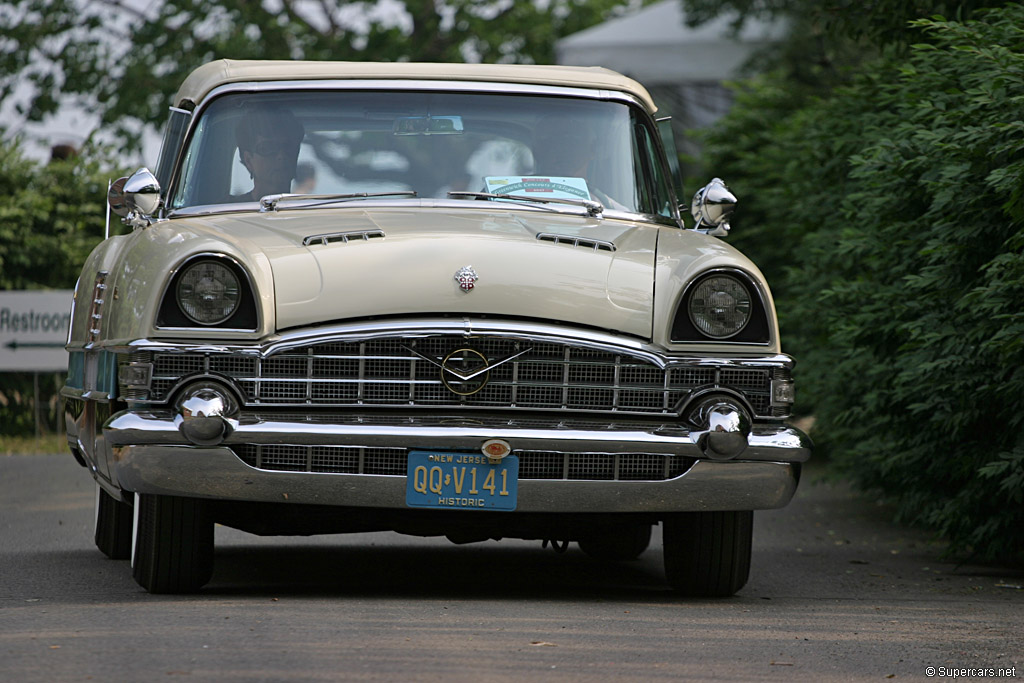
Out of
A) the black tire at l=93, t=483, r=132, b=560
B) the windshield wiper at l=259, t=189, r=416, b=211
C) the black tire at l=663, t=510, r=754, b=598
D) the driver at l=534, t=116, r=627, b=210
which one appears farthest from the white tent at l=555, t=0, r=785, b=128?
the black tire at l=663, t=510, r=754, b=598

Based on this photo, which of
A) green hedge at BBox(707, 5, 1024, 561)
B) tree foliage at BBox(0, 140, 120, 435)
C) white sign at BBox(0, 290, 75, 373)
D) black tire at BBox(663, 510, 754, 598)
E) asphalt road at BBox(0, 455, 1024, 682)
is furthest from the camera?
tree foliage at BBox(0, 140, 120, 435)

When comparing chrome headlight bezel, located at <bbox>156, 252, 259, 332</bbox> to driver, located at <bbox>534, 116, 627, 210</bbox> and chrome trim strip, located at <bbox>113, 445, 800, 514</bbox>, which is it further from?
driver, located at <bbox>534, 116, 627, 210</bbox>

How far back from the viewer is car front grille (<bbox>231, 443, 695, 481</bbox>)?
4.94 m

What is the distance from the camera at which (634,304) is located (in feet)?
16.8

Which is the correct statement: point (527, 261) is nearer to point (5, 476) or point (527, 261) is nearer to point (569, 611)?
point (569, 611)

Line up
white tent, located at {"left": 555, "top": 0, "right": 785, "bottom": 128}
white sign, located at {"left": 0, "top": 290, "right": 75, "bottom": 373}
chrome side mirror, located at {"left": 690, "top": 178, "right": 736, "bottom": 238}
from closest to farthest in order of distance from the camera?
chrome side mirror, located at {"left": 690, "top": 178, "right": 736, "bottom": 238} → white sign, located at {"left": 0, "top": 290, "right": 75, "bottom": 373} → white tent, located at {"left": 555, "top": 0, "right": 785, "bottom": 128}

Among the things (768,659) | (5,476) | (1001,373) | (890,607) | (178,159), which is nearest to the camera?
(768,659)

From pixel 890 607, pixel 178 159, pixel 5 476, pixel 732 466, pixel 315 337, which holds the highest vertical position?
pixel 178 159

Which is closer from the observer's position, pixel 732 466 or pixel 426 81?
pixel 732 466

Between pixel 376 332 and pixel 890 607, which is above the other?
pixel 376 332

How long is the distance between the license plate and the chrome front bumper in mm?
31

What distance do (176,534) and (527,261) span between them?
59.4 inches

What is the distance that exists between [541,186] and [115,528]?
8.12 feet

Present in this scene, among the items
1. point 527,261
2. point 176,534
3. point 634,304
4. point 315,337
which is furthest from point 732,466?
point 176,534
